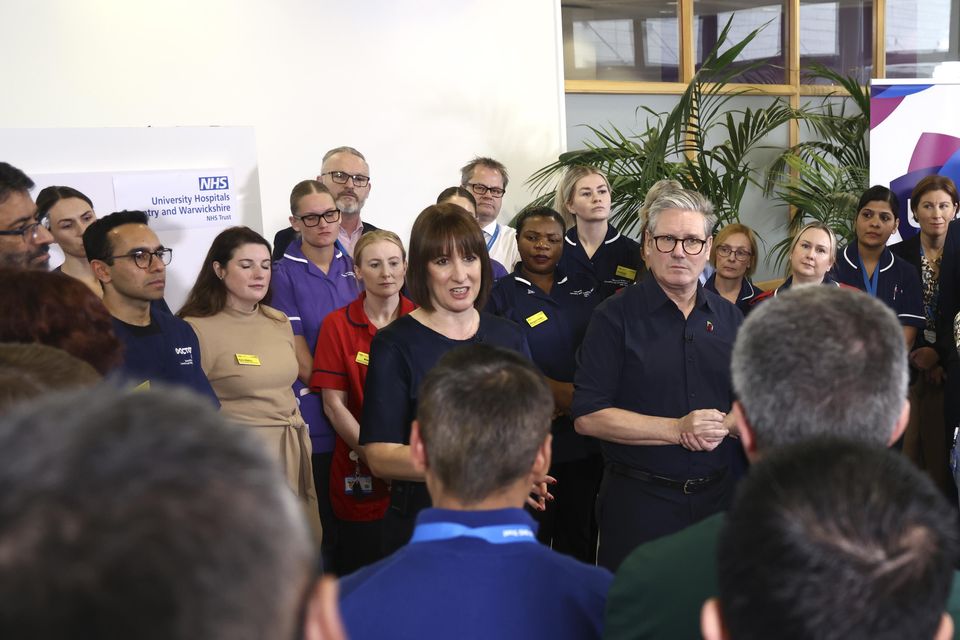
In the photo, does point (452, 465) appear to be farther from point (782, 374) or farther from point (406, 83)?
point (406, 83)

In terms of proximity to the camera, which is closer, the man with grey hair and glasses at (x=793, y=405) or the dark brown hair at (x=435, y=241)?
the man with grey hair and glasses at (x=793, y=405)

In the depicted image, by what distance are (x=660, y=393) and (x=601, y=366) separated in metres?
0.18

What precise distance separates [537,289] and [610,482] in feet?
4.16

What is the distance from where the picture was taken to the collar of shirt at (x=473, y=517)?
1323 millimetres

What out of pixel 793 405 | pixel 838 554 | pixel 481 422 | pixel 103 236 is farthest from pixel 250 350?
pixel 838 554

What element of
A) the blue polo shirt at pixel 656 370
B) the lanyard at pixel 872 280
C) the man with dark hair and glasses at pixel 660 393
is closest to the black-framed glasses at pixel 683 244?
the man with dark hair and glasses at pixel 660 393

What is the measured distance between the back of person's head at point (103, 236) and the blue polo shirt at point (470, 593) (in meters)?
1.92

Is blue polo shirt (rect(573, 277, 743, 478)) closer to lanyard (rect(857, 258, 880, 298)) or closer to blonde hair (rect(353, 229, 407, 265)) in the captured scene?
blonde hair (rect(353, 229, 407, 265))

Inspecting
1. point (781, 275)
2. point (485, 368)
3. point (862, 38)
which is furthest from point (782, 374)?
point (862, 38)

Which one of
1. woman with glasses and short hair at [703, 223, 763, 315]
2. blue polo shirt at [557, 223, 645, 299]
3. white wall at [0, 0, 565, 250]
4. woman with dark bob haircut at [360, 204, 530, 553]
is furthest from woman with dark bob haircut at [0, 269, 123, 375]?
woman with glasses and short hair at [703, 223, 763, 315]

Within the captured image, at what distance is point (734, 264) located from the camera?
442 centimetres

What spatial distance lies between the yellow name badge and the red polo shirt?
1.70 ft

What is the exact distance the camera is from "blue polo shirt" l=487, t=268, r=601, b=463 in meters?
3.48

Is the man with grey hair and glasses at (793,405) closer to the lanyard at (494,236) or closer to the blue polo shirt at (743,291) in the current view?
the blue polo shirt at (743,291)
